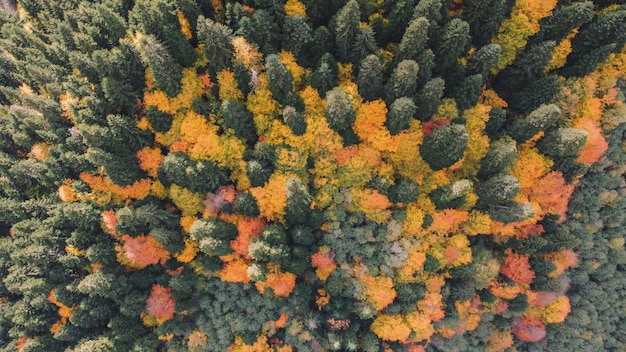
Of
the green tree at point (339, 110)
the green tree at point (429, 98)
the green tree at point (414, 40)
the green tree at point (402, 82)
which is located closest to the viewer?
the green tree at point (414, 40)

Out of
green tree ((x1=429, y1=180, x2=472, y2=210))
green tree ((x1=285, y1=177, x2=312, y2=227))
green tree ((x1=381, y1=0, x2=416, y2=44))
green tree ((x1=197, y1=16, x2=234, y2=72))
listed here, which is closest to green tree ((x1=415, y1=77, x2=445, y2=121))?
green tree ((x1=381, y1=0, x2=416, y2=44))

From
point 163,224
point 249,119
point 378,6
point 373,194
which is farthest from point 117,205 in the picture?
point 378,6

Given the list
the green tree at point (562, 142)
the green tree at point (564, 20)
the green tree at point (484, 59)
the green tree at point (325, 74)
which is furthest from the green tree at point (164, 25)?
the green tree at point (562, 142)

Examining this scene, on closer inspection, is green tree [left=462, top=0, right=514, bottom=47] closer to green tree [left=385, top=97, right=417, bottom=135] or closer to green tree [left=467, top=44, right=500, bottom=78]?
green tree [left=467, top=44, right=500, bottom=78]

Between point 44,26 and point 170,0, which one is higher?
point 170,0

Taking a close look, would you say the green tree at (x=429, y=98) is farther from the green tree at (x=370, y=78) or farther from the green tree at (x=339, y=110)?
the green tree at (x=339, y=110)

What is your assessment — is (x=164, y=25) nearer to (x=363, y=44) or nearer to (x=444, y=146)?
(x=363, y=44)

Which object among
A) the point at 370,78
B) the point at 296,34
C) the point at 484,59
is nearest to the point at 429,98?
the point at 370,78

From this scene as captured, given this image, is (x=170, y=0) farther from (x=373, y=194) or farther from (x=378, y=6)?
(x=373, y=194)

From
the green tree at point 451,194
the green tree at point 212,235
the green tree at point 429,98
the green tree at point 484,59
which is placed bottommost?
the green tree at point 212,235
